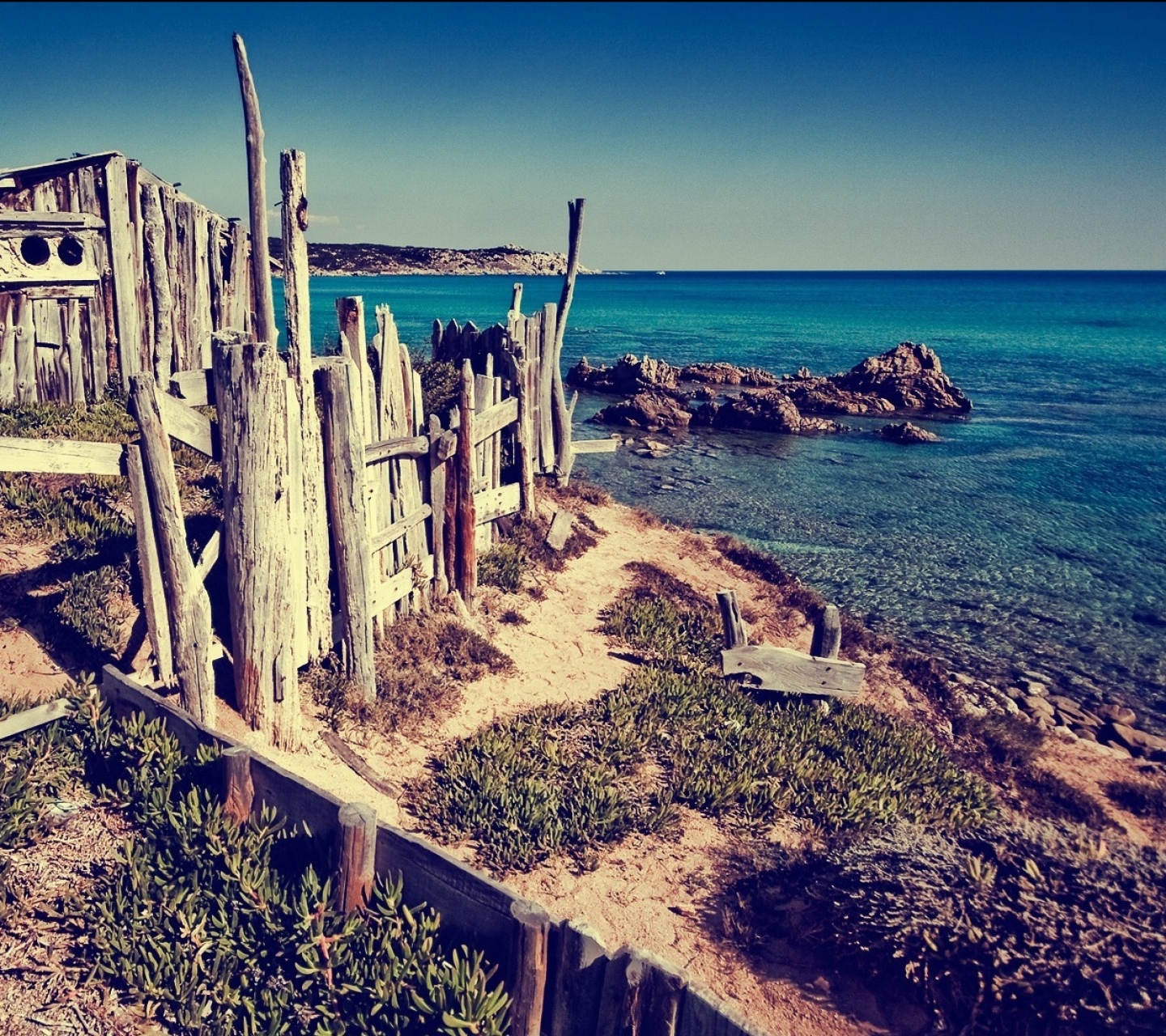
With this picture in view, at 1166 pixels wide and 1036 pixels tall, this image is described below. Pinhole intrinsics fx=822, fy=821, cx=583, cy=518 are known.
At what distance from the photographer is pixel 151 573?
6.30 meters

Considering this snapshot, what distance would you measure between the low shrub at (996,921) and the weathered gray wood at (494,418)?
6150 millimetres

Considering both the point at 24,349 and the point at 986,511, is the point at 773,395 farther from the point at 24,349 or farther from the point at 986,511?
the point at 24,349

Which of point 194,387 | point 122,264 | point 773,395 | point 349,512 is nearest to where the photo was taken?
point 194,387

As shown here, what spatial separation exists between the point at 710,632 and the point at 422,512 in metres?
4.07

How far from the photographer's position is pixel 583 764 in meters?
7.29

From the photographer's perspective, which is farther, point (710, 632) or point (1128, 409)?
point (1128, 409)

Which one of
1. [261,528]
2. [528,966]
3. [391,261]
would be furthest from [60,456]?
[391,261]

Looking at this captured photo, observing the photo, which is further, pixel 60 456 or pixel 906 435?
pixel 906 435

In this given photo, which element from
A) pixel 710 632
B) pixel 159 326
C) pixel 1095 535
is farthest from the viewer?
pixel 1095 535

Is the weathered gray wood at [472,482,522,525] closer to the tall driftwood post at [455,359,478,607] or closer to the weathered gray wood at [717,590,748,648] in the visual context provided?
the tall driftwood post at [455,359,478,607]

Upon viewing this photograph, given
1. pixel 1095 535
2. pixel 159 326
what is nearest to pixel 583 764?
pixel 159 326

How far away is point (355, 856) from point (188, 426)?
134 inches

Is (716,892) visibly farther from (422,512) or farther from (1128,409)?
(1128,409)

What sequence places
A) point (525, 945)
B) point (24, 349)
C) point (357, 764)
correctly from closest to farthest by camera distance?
point (525, 945), point (357, 764), point (24, 349)
